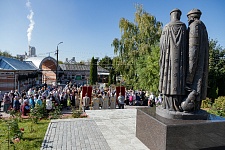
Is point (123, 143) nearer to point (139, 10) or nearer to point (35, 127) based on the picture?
point (35, 127)

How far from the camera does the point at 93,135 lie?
7.26 metres

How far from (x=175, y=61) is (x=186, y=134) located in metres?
2.02

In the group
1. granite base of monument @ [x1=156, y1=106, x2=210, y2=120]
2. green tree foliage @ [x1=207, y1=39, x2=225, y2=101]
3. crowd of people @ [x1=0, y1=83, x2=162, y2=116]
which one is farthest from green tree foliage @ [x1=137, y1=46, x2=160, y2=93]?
granite base of monument @ [x1=156, y1=106, x2=210, y2=120]

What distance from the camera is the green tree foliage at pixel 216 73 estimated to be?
20656 mm

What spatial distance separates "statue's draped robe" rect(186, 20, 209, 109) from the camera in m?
5.49

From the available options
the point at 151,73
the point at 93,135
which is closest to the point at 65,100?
the point at 93,135

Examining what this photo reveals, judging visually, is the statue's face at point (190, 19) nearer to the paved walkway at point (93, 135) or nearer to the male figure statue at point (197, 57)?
the male figure statue at point (197, 57)

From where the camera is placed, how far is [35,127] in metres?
8.72

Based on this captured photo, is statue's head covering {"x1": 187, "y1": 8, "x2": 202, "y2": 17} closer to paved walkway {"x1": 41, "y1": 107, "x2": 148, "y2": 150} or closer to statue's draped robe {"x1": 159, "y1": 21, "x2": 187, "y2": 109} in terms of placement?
statue's draped robe {"x1": 159, "y1": 21, "x2": 187, "y2": 109}

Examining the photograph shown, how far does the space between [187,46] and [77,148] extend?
181 inches

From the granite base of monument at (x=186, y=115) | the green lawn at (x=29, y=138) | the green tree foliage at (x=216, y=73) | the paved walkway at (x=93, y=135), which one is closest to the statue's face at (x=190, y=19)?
the granite base of monument at (x=186, y=115)

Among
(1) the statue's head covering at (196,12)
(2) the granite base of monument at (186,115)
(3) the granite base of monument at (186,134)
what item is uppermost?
(1) the statue's head covering at (196,12)

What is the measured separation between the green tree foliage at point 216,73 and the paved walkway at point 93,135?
1469cm

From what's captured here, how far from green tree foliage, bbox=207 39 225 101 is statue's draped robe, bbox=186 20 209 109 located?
55.7 feet
